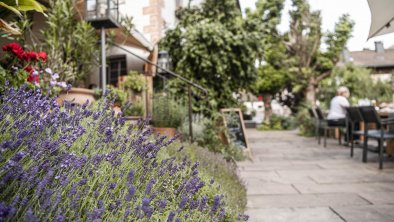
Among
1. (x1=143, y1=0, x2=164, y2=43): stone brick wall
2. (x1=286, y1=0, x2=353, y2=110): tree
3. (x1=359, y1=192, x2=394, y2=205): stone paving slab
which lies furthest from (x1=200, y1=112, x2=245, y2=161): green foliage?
(x1=286, y1=0, x2=353, y2=110): tree

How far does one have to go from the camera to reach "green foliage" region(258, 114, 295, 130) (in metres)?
16.9

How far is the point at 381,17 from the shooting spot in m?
4.39

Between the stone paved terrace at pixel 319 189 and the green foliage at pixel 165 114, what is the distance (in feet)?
4.26

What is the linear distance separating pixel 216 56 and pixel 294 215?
473cm

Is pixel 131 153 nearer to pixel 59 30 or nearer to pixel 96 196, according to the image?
pixel 96 196

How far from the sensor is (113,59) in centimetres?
895

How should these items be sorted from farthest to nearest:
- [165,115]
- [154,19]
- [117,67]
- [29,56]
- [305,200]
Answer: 1. [154,19]
2. [117,67]
3. [165,115]
4. [29,56]
5. [305,200]

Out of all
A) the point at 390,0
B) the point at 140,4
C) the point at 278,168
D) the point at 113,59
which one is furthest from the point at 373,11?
the point at 140,4

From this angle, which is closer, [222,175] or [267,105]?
[222,175]

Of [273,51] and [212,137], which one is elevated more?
[273,51]

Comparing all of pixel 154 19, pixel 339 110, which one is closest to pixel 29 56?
Answer: pixel 154 19

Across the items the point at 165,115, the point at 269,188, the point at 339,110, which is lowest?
→ the point at 269,188

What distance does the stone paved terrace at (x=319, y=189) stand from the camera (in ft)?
9.52

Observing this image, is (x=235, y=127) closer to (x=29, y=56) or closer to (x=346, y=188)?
(x=346, y=188)
